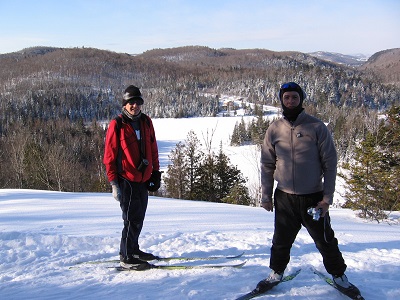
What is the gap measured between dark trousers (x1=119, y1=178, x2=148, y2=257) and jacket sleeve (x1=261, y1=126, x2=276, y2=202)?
4.47ft

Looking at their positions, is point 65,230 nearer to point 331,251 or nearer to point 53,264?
point 53,264

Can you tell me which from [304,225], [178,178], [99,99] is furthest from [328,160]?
[99,99]

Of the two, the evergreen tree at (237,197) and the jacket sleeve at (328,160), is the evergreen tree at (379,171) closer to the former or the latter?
the evergreen tree at (237,197)

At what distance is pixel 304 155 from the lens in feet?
9.23

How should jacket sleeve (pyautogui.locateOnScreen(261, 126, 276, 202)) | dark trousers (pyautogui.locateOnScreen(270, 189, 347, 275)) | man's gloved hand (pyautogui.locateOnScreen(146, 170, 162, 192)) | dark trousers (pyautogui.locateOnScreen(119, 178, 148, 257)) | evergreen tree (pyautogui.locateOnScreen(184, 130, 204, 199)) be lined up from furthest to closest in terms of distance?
1. evergreen tree (pyautogui.locateOnScreen(184, 130, 204, 199))
2. man's gloved hand (pyautogui.locateOnScreen(146, 170, 162, 192))
3. dark trousers (pyautogui.locateOnScreen(119, 178, 148, 257))
4. jacket sleeve (pyautogui.locateOnScreen(261, 126, 276, 202))
5. dark trousers (pyautogui.locateOnScreen(270, 189, 347, 275))

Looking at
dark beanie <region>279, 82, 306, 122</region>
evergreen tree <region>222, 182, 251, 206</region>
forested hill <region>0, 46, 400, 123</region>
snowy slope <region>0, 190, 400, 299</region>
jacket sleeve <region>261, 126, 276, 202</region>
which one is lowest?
evergreen tree <region>222, 182, 251, 206</region>

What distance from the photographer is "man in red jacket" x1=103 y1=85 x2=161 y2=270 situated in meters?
3.44

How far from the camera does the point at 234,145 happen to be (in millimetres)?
73188

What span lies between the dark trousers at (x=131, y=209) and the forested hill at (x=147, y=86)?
287 ft

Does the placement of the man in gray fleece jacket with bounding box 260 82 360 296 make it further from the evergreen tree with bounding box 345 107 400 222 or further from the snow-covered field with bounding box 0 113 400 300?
the evergreen tree with bounding box 345 107 400 222

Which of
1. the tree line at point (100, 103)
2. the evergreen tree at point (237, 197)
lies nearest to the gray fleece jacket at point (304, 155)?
the tree line at point (100, 103)

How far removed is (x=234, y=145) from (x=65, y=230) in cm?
6881

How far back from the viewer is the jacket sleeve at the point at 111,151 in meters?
3.41

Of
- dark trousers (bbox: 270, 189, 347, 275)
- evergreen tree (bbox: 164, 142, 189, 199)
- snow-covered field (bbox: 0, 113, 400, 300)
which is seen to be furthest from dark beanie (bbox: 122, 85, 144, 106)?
evergreen tree (bbox: 164, 142, 189, 199)
